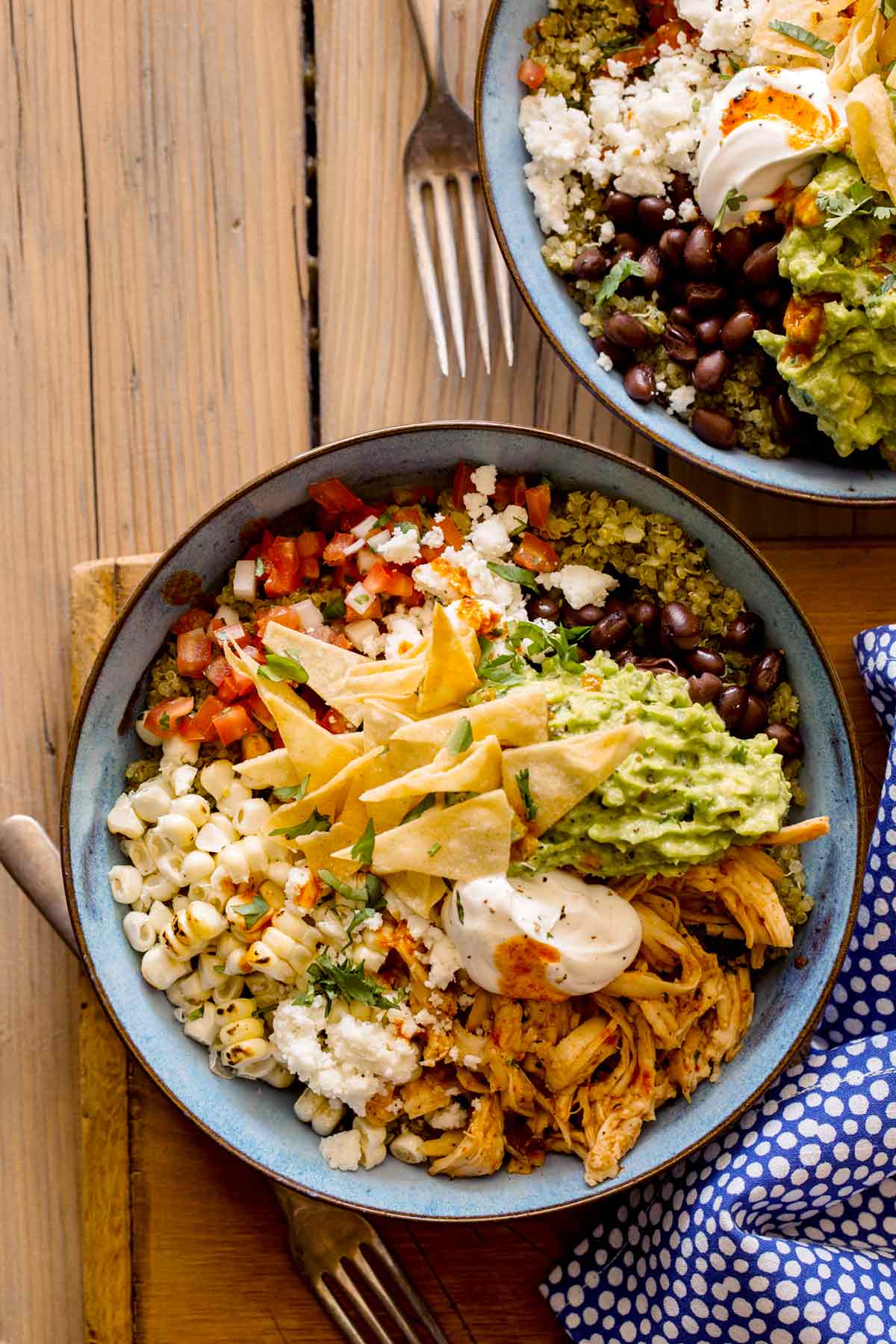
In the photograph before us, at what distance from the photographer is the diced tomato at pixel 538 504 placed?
2535 mm

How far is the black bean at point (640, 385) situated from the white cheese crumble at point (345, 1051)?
50.7 inches

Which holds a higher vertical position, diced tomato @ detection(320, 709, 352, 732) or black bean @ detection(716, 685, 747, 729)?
black bean @ detection(716, 685, 747, 729)

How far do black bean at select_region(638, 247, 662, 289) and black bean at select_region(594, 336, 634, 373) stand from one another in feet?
0.44

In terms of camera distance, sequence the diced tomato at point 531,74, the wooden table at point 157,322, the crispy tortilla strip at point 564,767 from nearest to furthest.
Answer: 1. the crispy tortilla strip at point 564,767
2. the diced tomato at point 531,74
3. the wooden table at point 157,322

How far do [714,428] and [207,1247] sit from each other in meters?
1.98

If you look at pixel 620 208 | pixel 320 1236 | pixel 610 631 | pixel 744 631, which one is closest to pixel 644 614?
pixel 610 631

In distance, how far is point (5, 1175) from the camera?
2814mm

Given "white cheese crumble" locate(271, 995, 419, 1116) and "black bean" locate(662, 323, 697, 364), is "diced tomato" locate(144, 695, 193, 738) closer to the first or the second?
"white cheese crumble" locate(271, 995, 419, 1116)

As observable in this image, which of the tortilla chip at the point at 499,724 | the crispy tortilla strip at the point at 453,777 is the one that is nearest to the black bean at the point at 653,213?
the tortilla chip at the point at 499,724

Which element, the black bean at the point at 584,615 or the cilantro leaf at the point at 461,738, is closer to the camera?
the cilantro leaf at the point at 461,738

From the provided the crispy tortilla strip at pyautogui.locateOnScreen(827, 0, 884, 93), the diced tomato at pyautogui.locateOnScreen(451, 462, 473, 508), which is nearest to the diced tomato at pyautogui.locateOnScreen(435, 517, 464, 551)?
the diced tomato at pyautogui.locateOnScreen(451, 462, 473, 508)

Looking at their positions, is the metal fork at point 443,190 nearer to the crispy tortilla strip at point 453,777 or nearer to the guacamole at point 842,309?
the guacamole at point 842,309

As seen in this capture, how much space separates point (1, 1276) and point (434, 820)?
1.57 meters

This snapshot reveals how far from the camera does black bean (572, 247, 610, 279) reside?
2557mm
